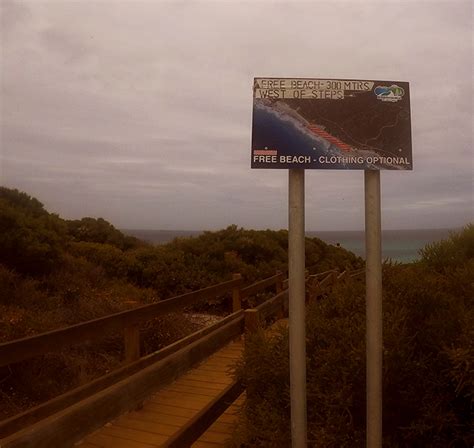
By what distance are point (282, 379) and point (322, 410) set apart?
1.26 feet

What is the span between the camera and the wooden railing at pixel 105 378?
A: 5.11 feet

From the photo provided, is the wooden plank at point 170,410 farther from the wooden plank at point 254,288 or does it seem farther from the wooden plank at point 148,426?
the wooden plank at point 254,288

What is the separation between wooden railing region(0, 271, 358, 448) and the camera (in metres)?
1.56

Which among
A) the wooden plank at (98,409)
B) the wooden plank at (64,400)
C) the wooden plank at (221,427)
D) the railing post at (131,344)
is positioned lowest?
the wooden plank at (221,427)

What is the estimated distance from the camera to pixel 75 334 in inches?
135

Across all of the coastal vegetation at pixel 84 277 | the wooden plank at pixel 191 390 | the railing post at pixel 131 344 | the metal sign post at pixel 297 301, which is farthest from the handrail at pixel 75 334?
the metal sign post at pixel 297 301

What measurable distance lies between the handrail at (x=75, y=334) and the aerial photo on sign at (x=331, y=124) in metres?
1.89

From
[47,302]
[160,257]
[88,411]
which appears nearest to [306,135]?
[88,411]

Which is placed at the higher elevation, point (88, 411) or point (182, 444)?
point (88, 411)

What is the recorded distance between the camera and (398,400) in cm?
301

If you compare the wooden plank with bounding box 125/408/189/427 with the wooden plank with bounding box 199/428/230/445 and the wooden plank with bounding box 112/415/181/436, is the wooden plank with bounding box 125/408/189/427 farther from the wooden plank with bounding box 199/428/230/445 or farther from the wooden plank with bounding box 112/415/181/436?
the wooden plank with bounding box 199/428/230/445

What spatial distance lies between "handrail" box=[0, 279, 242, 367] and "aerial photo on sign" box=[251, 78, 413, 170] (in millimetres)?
1891

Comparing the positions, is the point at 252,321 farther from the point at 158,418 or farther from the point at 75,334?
the point at 75,334

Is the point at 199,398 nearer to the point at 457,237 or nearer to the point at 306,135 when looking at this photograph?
Answer: the point at 306,135
